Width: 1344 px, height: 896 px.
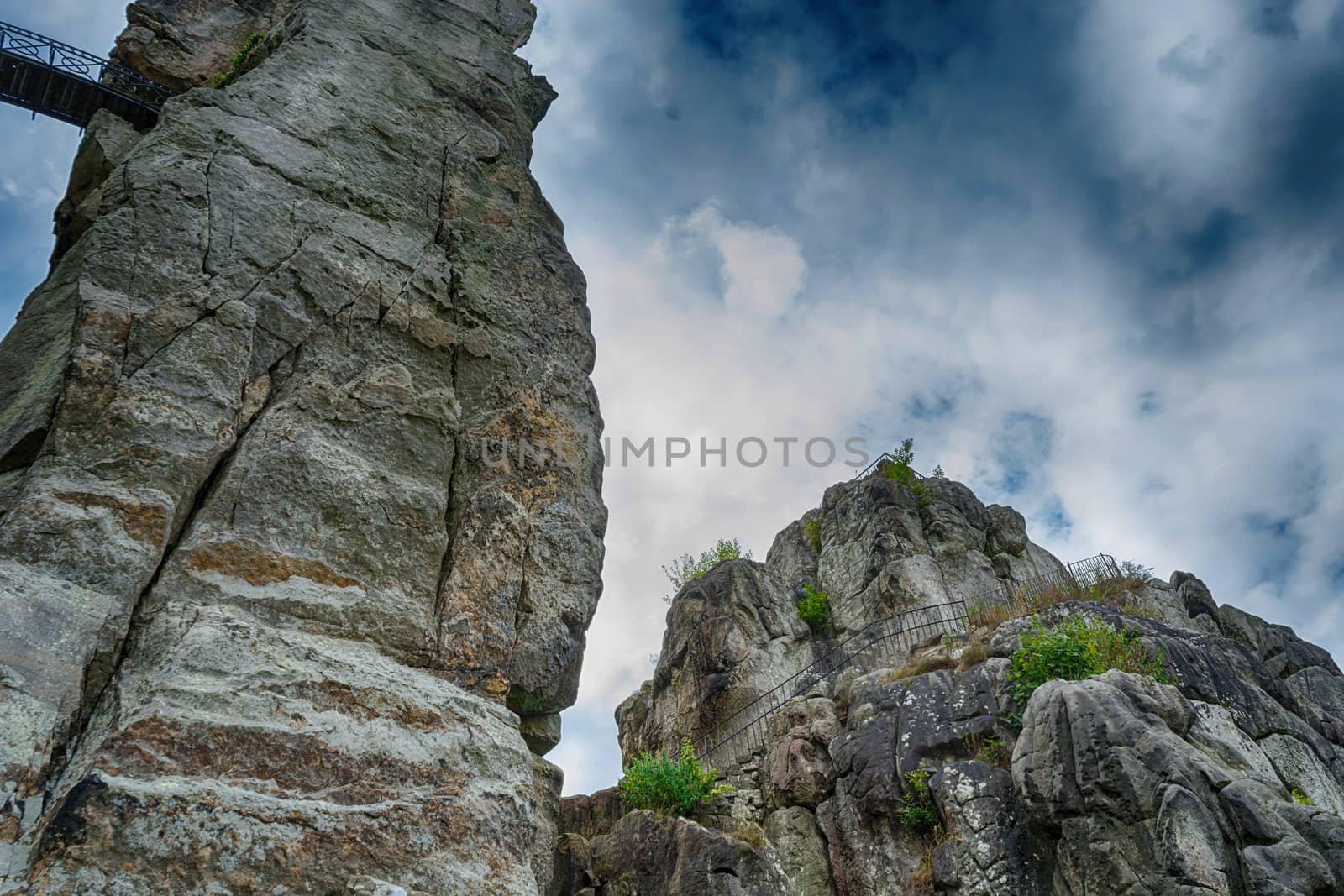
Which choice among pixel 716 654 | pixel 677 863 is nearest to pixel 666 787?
pixel 677 863

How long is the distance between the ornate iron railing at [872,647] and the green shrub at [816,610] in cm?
141

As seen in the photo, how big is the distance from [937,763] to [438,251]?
445 inches

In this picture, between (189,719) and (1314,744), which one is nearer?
(189,719)

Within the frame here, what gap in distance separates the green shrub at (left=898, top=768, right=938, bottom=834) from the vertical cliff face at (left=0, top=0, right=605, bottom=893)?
9295 mm

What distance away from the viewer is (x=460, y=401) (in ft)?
16.8

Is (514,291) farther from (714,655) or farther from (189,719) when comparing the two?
(714,655)

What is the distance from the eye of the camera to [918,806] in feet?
40.4

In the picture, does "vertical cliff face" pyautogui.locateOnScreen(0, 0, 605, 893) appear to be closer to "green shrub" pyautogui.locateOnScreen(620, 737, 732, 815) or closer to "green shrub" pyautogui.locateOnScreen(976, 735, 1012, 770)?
"green shrub" pyautogui.locateOnScreen(620, 737, 732, 815)

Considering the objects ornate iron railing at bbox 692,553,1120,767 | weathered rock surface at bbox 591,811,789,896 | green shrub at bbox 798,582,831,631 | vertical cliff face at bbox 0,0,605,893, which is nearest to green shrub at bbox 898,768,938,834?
weathered rock surface at bbox 591,811,789,896

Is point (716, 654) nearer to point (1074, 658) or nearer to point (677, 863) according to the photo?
point (1074, 658)

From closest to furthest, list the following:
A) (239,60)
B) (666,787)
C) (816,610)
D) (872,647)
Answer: (239,60)
(666,787)
(872,647)
(816,610)

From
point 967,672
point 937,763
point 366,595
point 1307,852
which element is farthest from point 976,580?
point 366,595

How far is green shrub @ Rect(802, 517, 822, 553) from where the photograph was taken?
26.6 m

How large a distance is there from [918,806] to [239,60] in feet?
43.0
